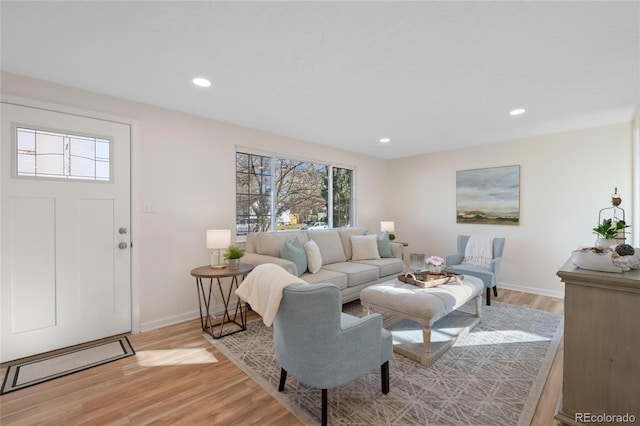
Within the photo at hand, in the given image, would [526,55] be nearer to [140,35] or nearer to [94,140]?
[140,35]

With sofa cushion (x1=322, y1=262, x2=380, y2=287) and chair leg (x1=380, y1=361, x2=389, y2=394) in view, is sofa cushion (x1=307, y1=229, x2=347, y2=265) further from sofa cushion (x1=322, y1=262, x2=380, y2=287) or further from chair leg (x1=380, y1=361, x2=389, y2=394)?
chair leg (x1=380, y1=361, x2=389, y2=394)

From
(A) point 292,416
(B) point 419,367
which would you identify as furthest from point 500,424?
(A) point 292,416

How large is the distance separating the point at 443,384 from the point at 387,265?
2.06 meters

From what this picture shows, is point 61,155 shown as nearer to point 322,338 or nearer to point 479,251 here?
point 322,338

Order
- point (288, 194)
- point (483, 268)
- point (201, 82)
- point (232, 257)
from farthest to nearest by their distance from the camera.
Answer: point (288, 194) < point (483, 268) < point (232, 257) < point (201, 82)

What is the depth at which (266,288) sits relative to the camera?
5.36 ft

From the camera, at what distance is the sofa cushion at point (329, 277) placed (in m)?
3.25

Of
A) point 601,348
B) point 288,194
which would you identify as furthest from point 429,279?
point 288,194

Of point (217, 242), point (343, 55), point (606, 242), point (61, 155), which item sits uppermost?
point (343, 55)

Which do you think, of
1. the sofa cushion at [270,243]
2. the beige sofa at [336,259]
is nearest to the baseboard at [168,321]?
the beige sofa at [336,259]

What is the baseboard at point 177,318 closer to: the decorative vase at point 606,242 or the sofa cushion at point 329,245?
the sofa cushion at point 329,245

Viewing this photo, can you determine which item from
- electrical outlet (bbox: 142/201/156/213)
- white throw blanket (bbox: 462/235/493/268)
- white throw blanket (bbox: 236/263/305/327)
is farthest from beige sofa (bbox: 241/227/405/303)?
white throw blanket (bbox: 236/263/305/327)

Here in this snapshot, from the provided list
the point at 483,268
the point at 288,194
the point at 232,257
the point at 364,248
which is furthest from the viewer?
the point at 288,194

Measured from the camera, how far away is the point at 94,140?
2.69 m
